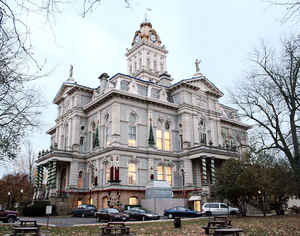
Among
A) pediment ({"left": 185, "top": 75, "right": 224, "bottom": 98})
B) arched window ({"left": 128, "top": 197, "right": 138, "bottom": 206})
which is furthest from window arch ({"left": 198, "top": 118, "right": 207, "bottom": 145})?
arched window ({"left": 128, "top": 197, "right": 138, "bottom": 206})

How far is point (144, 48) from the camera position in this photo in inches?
2462

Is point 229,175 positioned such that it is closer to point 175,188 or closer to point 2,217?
point 175,188

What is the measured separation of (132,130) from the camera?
135 feet

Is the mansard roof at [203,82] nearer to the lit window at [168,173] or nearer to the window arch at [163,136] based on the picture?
the window arch at [163,136]

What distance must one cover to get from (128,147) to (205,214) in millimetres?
13221

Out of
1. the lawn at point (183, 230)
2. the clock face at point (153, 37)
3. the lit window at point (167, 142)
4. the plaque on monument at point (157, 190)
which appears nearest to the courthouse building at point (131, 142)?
the lit window at point (167, 142)

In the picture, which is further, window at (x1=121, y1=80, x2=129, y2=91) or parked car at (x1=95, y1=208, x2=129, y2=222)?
window at (x1=121, y1=80, x2=129, y2=91)

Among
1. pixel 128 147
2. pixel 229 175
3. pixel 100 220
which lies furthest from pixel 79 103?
pixel 229 175

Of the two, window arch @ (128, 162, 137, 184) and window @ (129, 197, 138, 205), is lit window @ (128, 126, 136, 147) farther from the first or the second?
window @ (129, 197, 138, 205)

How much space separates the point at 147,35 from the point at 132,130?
3070cm

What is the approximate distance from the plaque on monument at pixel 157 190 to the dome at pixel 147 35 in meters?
36.8

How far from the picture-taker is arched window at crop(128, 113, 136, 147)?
40531 mm

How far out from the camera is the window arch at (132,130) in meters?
40.5

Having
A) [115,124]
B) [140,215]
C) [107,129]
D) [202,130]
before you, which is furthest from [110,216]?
[202,130]
